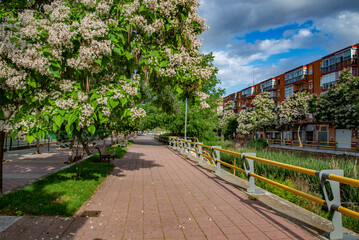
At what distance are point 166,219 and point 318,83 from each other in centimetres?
5152

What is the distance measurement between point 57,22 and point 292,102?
154 ft

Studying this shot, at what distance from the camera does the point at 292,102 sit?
46500mm

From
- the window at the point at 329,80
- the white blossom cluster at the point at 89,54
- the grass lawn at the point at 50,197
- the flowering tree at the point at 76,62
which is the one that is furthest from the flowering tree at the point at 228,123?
the white blossom cluster at the point at 89,54

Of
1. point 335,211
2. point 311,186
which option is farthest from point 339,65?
point 335,211

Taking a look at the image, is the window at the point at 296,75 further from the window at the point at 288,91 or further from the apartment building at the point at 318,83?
the window at the point at 288,91

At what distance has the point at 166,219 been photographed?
15.4 feet

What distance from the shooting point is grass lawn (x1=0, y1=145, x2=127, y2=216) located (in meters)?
4.86

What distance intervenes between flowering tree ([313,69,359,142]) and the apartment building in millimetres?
3068

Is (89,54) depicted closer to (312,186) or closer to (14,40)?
(14,40)

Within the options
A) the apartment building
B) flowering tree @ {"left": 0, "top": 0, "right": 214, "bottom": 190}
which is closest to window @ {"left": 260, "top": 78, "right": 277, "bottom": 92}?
the apartment building

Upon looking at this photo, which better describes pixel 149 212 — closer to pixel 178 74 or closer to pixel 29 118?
pixel 29 118

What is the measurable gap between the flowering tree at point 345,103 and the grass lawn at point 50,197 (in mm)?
31527

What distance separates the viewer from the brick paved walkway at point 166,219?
3.96 metres

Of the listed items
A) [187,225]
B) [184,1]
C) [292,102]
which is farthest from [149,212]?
[292,102]
